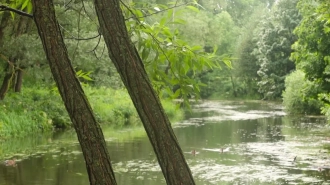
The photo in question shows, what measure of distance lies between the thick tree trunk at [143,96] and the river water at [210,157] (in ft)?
25.8

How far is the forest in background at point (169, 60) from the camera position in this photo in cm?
310

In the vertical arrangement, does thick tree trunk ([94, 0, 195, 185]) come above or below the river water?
above

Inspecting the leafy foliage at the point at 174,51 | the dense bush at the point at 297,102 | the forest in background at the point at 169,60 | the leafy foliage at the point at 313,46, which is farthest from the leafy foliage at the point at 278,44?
the leafy foliage at the point at 174,51

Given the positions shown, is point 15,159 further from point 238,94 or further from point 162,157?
point 238,94

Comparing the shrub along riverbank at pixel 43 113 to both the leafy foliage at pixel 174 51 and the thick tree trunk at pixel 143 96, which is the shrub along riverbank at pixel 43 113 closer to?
the leafy foliage at pixel 174 51

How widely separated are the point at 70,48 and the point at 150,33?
1391cm

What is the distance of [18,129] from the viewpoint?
17.4m

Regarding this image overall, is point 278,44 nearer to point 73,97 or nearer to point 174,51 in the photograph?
point 174,51

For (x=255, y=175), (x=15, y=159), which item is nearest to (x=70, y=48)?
(x=15, y=159)

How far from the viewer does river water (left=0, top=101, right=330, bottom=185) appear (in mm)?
10859

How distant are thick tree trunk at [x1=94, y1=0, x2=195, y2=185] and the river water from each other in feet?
25.8

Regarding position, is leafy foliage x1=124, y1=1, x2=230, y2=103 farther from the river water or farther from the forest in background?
the river water

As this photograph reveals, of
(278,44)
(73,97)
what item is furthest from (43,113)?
(278,44)

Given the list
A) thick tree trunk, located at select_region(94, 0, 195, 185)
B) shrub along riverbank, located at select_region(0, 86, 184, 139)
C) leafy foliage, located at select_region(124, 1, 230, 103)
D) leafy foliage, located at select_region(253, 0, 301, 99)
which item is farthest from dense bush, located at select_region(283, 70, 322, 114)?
thick tree trunk, located at select_region(94, 0, 195, 185)
